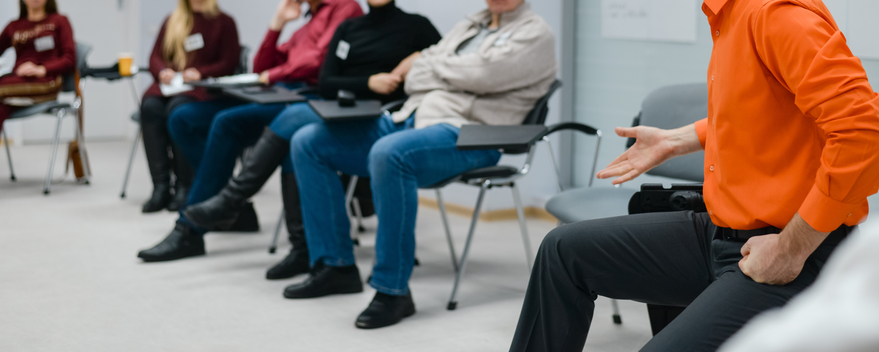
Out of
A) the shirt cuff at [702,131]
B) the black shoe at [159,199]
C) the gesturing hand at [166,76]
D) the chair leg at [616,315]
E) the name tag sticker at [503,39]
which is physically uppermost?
the shirt cuff at [702,131]

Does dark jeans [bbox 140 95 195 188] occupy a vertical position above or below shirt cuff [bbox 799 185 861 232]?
below

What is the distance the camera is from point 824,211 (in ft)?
3.35

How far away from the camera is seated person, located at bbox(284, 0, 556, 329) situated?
221 cm

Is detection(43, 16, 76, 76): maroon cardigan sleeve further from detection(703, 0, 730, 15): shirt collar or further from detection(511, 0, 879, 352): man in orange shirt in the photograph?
detection(703, 0, 730, 15): shirt collar

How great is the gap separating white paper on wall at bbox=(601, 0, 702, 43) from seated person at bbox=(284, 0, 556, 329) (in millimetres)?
912

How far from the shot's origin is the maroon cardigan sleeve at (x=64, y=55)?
4.49 m

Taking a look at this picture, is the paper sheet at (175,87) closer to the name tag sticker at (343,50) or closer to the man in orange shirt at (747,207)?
the name tag sticker at (343,50)

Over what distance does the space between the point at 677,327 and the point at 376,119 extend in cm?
161

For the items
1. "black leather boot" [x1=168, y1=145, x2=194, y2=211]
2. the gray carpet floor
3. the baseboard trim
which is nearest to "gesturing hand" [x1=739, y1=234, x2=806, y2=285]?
the gray carpet floor

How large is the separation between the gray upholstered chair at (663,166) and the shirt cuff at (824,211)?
938 millimetres

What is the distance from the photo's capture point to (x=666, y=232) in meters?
1.31

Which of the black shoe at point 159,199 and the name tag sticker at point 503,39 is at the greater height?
the name tag sticker at point 503,39

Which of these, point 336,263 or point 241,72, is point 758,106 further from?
point 241,72

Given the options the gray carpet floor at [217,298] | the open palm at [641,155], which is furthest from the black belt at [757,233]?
the gray carpet floor at [217,298]
